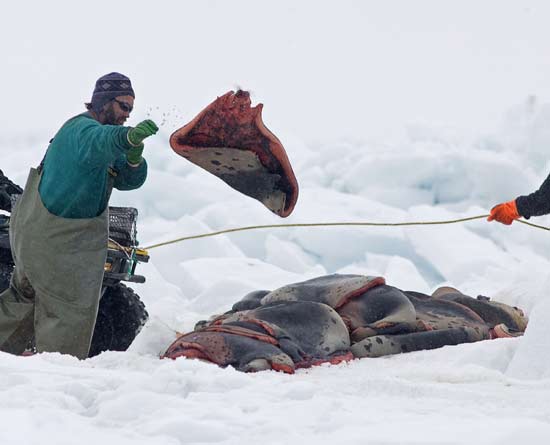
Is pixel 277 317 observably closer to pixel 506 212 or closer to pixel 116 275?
pixel 116 275

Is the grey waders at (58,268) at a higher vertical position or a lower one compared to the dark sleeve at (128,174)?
lower

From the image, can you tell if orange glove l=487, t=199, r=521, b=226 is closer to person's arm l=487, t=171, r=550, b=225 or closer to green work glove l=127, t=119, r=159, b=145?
person's arm l=487, t=171, r=550, b=225

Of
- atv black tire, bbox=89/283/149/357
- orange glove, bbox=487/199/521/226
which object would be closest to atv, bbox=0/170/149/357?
atv black tire, bbox=89/283/149/357

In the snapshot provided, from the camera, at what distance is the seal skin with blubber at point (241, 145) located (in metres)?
3.69

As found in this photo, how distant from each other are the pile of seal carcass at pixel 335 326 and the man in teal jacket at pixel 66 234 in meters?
0.51

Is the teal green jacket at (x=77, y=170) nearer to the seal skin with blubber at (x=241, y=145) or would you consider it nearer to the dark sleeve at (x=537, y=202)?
the seal skin with blubber at (x=241, y=145)

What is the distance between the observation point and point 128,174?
3844mm

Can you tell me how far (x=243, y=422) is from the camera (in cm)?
186

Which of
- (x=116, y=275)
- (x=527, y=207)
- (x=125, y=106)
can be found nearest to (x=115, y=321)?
(x=116, y=275)

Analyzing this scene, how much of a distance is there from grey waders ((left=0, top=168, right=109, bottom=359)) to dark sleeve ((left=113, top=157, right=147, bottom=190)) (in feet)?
0.76

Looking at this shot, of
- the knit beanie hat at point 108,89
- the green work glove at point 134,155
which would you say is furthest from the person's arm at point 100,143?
the knit beanie hat at point 108,89

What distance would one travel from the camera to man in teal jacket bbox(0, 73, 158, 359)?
3551 millimetres

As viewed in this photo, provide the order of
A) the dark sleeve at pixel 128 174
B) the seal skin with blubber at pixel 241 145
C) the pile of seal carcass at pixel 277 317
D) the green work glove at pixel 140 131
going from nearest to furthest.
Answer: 1. the green work glove at pixel 140 131
2. the pile of seal carcass at pixel 277 317
3. the seal skin with blubber at pixel 241 145
4. the dark sleeve at pixel 128 174

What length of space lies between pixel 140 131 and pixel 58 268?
30.9 inches
